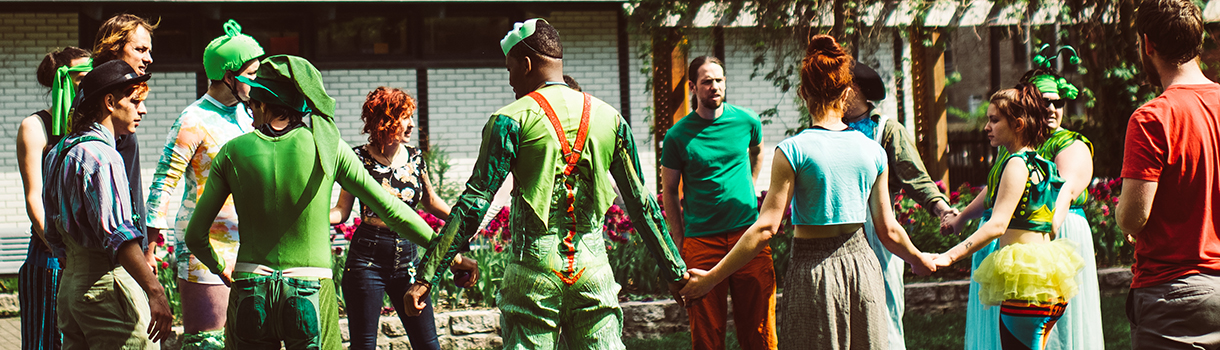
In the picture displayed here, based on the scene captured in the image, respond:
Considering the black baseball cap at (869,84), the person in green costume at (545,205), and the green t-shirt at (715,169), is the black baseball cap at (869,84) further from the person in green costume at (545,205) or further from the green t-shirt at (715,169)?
the person in green costume at (545,205)

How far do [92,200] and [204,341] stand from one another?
2.49 feet

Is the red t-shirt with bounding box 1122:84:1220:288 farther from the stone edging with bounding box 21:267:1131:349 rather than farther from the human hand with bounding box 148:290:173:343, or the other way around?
the stone edging with bounding box 21:267:1131:349

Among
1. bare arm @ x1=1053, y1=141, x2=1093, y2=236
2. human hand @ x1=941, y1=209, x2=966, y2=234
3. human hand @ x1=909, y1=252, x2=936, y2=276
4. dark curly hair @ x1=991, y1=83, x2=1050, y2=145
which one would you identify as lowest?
human hand @ x1=909, y1=252, x2=936, y2=276

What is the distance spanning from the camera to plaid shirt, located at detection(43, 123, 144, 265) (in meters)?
3.34

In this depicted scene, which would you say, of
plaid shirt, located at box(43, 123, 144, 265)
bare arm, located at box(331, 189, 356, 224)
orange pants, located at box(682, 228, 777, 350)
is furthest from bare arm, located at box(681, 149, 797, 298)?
plaid shirt, located at box(43, 123, 144, 265)

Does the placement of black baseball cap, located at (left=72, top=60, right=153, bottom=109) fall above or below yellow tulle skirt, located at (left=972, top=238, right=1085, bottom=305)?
above

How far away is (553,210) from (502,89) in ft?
28.2

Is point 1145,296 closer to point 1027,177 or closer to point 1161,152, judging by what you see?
point 1161,152

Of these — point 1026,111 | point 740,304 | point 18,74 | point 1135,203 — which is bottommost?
point 740,304

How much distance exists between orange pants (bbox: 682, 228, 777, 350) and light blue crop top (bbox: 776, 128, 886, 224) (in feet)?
4.32

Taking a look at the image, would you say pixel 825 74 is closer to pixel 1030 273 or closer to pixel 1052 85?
pixel 1030 273

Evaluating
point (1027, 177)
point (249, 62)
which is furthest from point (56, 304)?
point (1027, 177)

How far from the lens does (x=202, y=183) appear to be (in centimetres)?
379

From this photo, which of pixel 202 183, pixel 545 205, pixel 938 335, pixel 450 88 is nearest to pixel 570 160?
pixel 545 205
